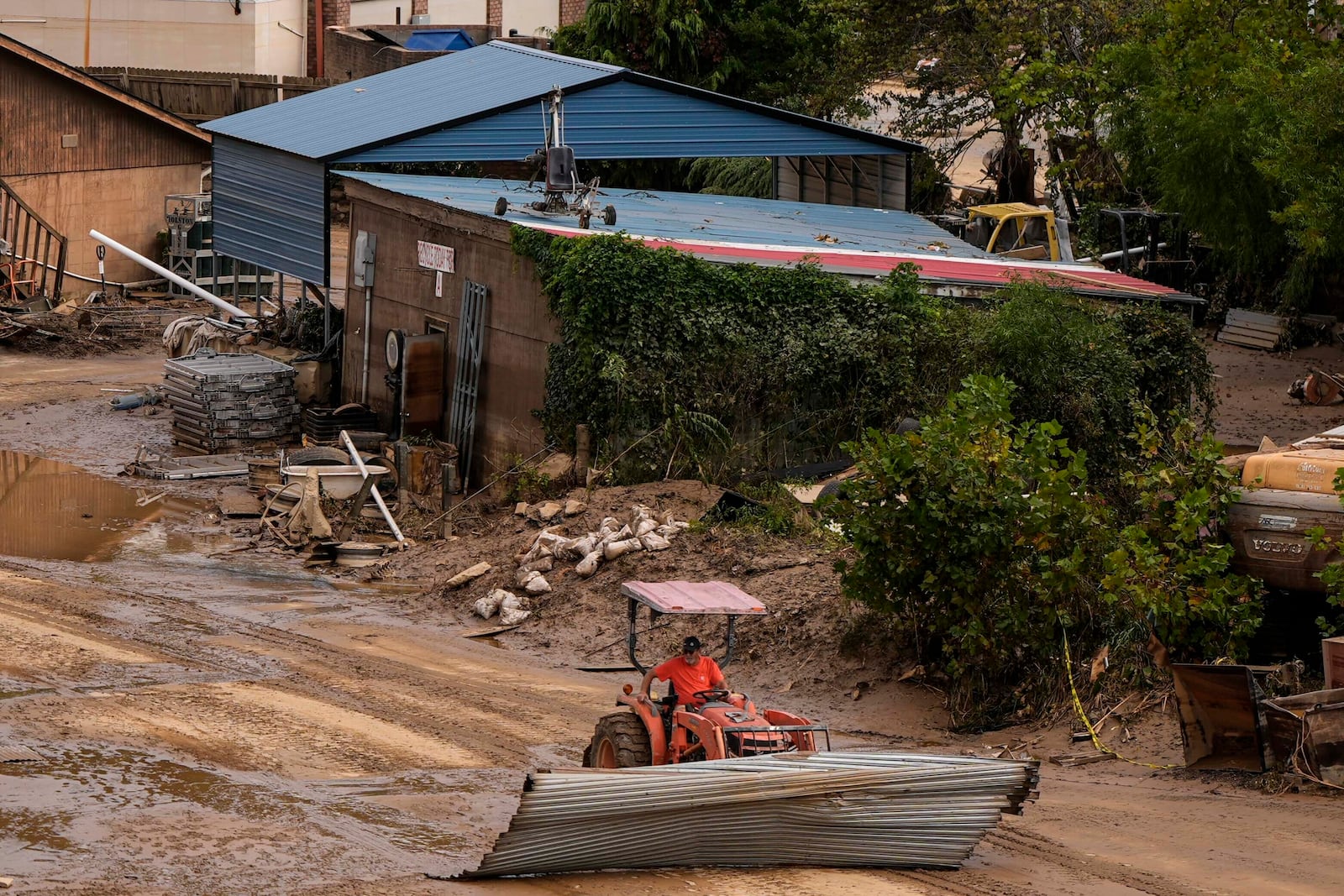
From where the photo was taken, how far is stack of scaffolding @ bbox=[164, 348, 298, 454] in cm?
2341

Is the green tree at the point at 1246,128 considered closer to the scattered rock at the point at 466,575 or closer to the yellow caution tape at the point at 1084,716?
the yellow caution tape at the point at 1084,716

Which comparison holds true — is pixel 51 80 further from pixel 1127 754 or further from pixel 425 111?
pixel 1127 754

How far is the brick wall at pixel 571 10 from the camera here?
5629 cm

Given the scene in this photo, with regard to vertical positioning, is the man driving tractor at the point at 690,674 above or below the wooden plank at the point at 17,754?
above

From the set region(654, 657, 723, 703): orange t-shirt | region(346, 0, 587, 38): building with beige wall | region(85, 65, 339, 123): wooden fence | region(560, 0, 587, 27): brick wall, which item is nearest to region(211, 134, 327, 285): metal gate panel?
region(654, 657, 723, 703): orange t-shirt

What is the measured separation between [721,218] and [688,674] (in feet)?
51.1

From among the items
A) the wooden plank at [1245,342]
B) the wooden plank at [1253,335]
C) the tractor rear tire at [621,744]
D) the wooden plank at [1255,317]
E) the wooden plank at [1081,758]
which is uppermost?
the wooden plank at [1255,317]

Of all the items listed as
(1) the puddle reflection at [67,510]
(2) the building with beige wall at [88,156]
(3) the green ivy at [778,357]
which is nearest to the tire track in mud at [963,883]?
(3) the green ivy at [778,357]

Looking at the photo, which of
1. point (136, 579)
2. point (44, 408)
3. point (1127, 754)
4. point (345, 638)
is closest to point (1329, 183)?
point (1127, 754)

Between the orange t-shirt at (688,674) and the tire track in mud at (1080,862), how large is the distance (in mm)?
2004

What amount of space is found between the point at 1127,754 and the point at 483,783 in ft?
15.5

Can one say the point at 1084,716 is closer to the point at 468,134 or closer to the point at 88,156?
the point at 468,134

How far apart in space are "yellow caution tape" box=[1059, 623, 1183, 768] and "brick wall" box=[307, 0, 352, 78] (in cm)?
4743

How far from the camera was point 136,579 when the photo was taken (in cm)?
1767
